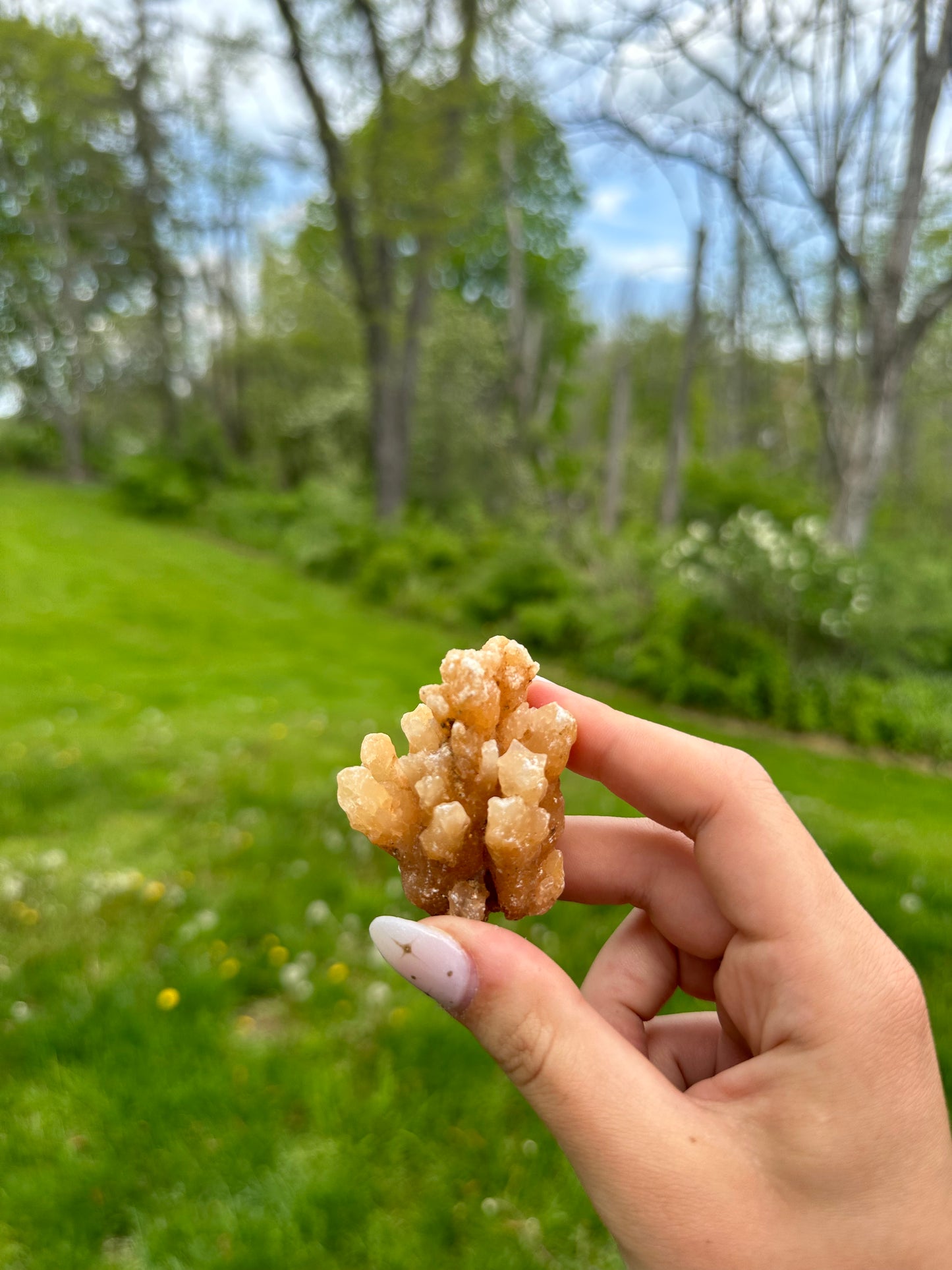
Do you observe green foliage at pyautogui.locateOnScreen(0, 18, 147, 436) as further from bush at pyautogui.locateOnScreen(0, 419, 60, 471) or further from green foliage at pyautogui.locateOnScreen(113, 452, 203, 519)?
green foliage at pyautogui.locateOnScreen(113, 452, 203, 519)

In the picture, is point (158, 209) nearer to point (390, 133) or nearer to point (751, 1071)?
point (390, 133)

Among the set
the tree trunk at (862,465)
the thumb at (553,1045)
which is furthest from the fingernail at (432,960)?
the tree trunk at (862,465)

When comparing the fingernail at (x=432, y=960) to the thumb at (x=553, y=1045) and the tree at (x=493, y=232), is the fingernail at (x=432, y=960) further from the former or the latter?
the tree at (x=493, y=232)

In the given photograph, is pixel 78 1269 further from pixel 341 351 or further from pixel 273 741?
pixel 341 351

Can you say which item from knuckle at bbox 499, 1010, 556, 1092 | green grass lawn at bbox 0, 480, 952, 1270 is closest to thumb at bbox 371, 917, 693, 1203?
knuckle at bbox 499, 1010, 556, 1092

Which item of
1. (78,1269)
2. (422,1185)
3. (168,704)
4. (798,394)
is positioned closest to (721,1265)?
(422,1185)

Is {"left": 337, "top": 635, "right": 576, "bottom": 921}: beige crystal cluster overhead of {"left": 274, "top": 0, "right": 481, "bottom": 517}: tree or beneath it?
beneath

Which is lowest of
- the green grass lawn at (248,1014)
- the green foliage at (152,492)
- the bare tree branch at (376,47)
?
the green grass lawn at (248,1014)
